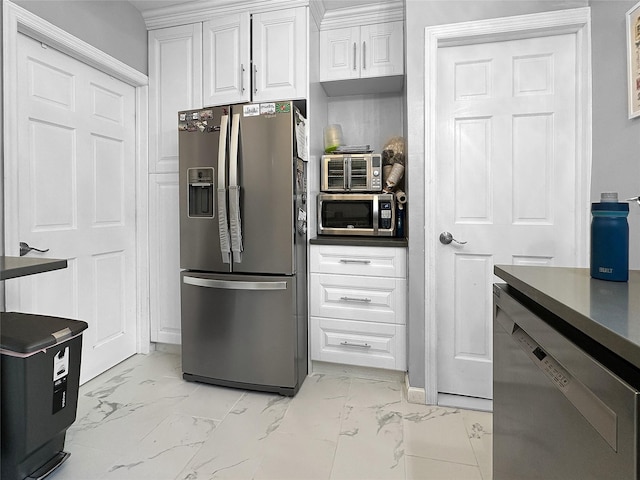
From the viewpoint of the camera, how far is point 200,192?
2219 mm

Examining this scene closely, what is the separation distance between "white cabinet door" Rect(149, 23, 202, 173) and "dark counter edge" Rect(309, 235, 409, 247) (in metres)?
1.27

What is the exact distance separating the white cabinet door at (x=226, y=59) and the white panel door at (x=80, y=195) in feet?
2.20

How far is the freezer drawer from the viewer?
2102 mm

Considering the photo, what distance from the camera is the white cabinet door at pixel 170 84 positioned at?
2.52 meters

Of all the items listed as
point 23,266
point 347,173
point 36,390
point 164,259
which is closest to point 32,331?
point 36,390

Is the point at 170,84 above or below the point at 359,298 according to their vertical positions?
above

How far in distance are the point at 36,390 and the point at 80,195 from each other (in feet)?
4.29

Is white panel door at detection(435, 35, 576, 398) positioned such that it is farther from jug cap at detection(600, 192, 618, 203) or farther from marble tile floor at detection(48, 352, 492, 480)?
jug cap at detection(600, 192, 618, 203)

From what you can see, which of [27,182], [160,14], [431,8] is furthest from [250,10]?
[27,182]

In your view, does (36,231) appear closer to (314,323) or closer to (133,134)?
(133,134)

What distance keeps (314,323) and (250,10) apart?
2.22 metres

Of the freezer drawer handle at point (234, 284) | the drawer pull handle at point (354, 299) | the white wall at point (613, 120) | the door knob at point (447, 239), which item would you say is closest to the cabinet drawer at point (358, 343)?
the drawer pull handle at point (354, 299)

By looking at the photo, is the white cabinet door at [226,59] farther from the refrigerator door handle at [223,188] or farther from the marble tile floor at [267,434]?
the marble tile floor at [267,434]

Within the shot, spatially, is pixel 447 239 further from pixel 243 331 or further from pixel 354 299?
pixel 243 331
